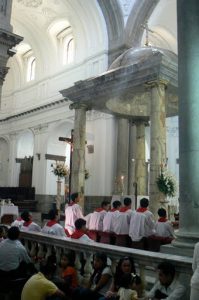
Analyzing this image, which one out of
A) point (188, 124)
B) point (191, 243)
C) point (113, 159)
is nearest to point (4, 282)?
point (191, 243)

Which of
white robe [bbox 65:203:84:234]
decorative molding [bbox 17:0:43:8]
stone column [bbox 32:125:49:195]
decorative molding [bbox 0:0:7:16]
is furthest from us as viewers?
stone column [bbox 32:125:49:195]

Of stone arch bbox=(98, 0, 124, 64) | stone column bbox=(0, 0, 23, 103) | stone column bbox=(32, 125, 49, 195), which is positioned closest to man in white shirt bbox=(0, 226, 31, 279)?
stone column bbox=(0, 0, 23, 103)

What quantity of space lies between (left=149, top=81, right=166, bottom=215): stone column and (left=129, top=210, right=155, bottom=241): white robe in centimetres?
180

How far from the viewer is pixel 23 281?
4.71m

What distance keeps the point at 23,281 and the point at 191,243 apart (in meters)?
2.31

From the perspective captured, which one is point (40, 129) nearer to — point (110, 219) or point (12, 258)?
point (110, 219)

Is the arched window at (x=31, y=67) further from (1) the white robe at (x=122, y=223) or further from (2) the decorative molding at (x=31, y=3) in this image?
(1) the white robe at (x=122, y=223)

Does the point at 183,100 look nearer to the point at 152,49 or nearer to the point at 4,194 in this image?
the point at 152,49

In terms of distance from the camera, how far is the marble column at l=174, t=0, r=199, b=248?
450 centimetres

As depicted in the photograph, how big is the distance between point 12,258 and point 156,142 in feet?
20.9

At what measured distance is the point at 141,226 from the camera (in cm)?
836

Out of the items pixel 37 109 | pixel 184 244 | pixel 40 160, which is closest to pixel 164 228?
pixel 184 244

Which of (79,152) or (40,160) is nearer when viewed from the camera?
(79,152)

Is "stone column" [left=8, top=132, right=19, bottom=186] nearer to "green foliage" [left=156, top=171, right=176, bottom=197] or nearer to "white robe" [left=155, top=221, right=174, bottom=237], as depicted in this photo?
"green foliage" [left=156, top=171, right=176, bottom=197]
